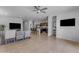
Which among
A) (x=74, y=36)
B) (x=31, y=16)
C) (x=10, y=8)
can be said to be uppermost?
(x=10, y=8)

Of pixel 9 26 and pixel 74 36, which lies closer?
pixel 9 26

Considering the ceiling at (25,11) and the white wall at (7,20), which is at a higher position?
the ceiling at (25,11)

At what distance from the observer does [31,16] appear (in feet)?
7.64

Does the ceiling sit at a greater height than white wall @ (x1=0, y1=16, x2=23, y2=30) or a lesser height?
greater

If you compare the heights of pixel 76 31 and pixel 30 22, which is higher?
pixel 30 22

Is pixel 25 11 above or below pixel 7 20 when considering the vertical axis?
above

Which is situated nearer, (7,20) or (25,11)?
(7,20)

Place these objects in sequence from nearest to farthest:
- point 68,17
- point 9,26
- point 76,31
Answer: point 9,26, point 76,31, point 68,17

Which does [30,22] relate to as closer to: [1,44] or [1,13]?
[1,13]
